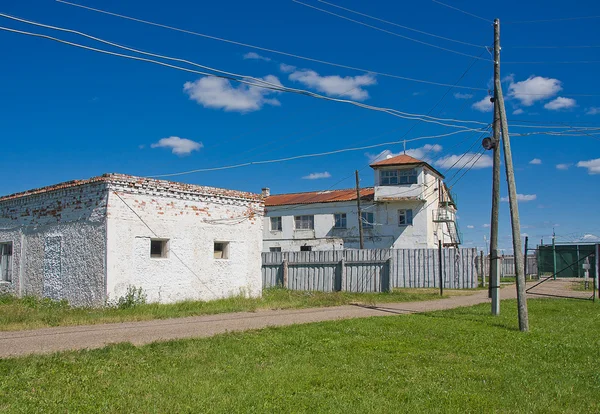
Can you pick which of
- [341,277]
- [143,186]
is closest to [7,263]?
[143,186]

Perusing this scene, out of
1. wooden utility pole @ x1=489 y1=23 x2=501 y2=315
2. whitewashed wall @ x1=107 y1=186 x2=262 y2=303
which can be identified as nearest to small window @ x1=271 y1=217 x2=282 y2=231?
whitewashed wall @ x1=107 y1=186 x2=262 y2=303

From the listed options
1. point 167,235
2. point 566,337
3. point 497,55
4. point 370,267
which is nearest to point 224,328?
point 167,235

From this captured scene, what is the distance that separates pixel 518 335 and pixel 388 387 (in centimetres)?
547

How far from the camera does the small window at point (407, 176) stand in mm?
43250

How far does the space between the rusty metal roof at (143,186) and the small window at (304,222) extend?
26957 millimetres

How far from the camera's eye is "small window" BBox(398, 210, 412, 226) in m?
44.0

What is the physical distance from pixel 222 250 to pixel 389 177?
26863 mm

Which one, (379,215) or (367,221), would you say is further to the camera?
(367,221)

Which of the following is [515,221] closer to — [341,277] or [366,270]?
[366,270]

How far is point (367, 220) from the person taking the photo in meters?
45.4

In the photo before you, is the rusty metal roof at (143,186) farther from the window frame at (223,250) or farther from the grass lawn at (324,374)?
the grass lawn at (324,374)

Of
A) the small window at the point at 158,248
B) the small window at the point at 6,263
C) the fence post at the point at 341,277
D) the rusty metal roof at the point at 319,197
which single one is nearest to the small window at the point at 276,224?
the rusty metal roof at the point at 319,197

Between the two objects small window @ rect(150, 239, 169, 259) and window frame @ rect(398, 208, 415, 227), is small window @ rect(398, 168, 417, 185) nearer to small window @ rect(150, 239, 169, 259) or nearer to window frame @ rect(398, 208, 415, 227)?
window frame @ rect(398, 208, 415, 227)

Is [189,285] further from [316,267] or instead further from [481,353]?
[481,353]
